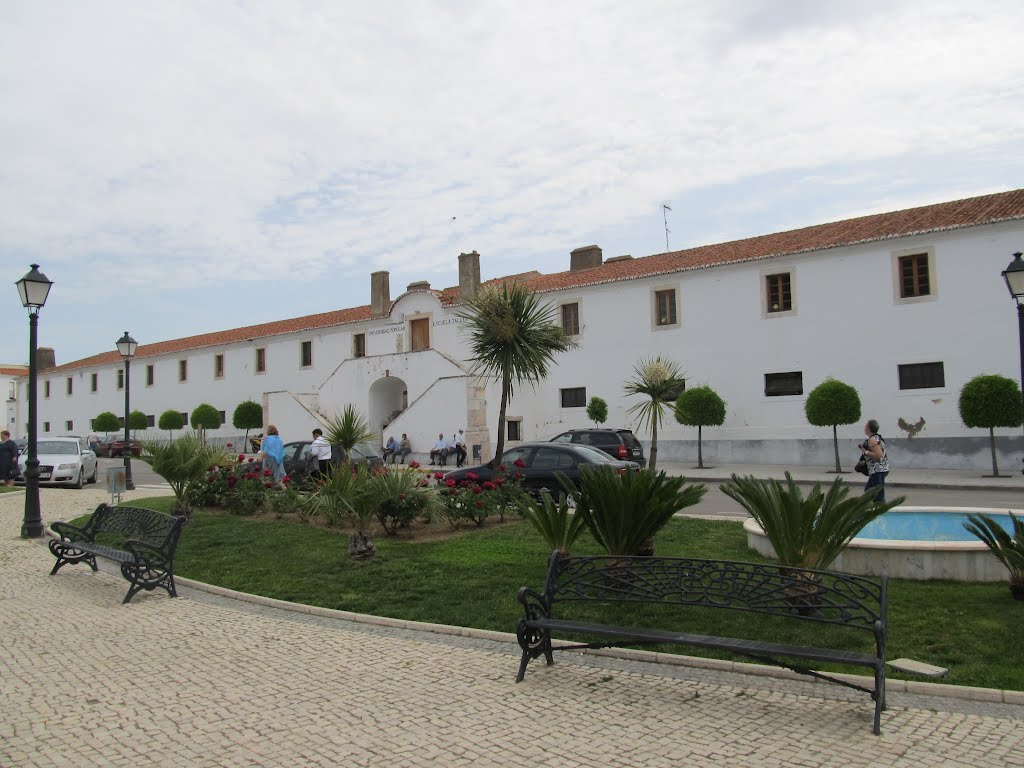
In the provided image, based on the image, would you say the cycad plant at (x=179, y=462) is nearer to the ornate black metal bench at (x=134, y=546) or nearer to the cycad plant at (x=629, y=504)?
the ornate black metal bench at (x=134, y=546)

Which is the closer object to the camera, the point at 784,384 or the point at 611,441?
the point at 611,441

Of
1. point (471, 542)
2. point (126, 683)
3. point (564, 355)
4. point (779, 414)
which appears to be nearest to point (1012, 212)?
point (779, 414)

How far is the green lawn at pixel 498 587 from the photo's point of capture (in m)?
5.50

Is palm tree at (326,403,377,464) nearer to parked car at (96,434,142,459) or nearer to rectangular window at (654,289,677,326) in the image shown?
rectangular window at (654,289,677,326)

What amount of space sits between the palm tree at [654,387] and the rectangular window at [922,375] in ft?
21.5

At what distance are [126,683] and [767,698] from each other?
405cm

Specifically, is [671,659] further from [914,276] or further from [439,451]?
[439,451]

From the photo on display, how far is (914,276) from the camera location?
23.4 meters

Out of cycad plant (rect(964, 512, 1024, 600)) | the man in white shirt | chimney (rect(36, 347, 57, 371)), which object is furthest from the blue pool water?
chimney (rect(36, 347, 57, 371))

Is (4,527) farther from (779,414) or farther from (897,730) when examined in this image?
(779,414)

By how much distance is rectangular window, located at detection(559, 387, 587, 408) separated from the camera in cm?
3025

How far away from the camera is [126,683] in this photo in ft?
16.5

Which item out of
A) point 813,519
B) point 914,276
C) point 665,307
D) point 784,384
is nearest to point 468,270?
point 665,307

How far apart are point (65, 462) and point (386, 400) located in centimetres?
1734
